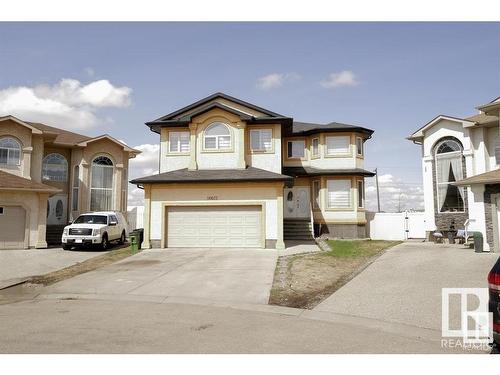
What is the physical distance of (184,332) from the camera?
659 centimetres

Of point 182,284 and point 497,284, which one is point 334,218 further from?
point 497,284

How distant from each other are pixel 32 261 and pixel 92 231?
3.60 metres

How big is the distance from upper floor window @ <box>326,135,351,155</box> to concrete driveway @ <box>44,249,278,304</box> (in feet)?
36.3

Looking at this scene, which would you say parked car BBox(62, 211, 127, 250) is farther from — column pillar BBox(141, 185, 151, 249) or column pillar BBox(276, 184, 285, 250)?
column pillar BBox(276, 184, 285, 250)

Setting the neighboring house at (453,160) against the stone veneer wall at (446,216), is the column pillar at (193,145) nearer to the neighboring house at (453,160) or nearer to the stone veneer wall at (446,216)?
the neighboring house at (453,160)

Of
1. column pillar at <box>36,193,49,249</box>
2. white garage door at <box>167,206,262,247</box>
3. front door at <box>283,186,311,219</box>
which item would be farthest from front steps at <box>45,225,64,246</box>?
front door at <box>283,186,311,219</box>

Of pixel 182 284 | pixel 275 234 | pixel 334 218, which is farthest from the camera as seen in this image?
pixel 334 218

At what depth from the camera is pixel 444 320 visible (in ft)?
24.0

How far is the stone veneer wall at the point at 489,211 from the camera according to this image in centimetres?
1648

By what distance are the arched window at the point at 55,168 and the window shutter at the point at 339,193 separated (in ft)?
60.2

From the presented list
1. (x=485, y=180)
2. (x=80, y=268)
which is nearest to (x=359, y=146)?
(x=485, y=180)

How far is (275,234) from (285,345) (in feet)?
41.0

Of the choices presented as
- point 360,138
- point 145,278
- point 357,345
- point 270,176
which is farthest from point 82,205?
point 357,345

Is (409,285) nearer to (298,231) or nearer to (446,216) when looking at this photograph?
(446,216)
